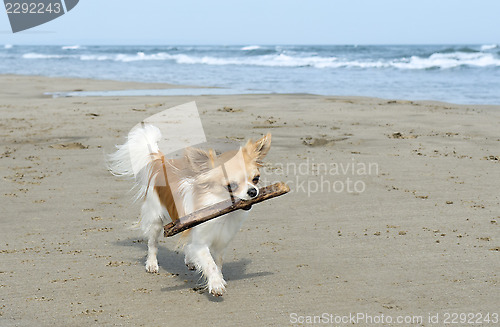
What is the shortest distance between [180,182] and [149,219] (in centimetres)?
64

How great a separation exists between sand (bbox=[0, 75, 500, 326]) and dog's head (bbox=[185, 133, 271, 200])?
0.77 m

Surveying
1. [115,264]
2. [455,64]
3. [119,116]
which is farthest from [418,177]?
[455,64]

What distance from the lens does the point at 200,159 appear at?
13.6ft

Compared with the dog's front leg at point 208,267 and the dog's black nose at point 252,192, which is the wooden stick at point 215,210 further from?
the dog's front leg at point 208,267

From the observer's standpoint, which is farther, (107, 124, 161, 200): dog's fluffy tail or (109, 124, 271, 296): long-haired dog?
(107, 124, 161, 200): dog's fluffy tail

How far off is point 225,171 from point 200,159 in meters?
0.23

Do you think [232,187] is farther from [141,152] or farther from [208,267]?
[141,152]

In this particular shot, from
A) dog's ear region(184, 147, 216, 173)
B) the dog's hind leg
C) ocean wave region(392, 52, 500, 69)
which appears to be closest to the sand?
the dog's hind leg

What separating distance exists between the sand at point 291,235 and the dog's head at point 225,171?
77 centimetres

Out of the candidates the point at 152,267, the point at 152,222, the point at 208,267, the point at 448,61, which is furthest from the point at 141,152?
the point at 448,61

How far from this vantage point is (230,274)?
451 cm

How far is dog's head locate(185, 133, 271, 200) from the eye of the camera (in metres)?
4.00

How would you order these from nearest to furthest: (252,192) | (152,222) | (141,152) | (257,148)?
(252,192)
(257,148)
(152,222)
(141,152)

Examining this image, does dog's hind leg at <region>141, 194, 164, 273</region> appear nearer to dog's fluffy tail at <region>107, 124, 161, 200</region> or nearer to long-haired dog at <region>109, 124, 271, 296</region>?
long-haired dog at <region>109, 124, 271, 296</region>
